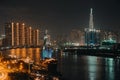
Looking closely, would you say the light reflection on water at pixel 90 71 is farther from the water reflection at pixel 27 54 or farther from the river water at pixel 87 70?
the water reflection at pixel 27 54

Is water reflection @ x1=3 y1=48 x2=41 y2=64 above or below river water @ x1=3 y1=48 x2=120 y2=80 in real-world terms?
above

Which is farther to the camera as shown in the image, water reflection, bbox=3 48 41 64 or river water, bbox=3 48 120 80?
water reflection, bbox=3 48 41 64

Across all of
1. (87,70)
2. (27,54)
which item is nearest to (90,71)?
(87,70)

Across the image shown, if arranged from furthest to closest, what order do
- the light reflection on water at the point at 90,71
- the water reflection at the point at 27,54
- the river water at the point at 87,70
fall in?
the water reflection at the point at 27,54
the river water at the point at 87,70
the light reflection on water at the point at 90,71

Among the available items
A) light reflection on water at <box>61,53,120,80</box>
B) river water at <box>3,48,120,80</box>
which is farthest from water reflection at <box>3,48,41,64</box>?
light reflection on water at <box>61,53,120,80</box>

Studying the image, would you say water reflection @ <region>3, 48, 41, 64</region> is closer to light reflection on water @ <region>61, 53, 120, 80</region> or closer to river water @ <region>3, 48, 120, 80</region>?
river water @ <region>3, 48, 120, 80</region>

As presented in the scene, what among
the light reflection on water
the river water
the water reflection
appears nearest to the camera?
the light reflection on water

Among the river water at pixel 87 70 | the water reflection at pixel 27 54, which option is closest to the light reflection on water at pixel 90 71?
the river water at pixel 87 70

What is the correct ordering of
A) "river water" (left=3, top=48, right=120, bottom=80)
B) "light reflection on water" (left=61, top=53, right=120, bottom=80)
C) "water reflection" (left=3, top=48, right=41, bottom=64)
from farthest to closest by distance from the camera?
"water reflection" (left=3, top=48, right=41, bottom=64), "river water" (left=3, top=48, right=120, bottom=80), "light reflection on water" (left=61, top=53, right=120, bottom=80)

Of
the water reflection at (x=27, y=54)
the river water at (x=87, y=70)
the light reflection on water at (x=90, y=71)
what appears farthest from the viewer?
the water reflection at (x=27, y=54)

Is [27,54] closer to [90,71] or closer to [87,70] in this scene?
[87,70]

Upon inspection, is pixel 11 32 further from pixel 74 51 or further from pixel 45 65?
pixel 45 65
